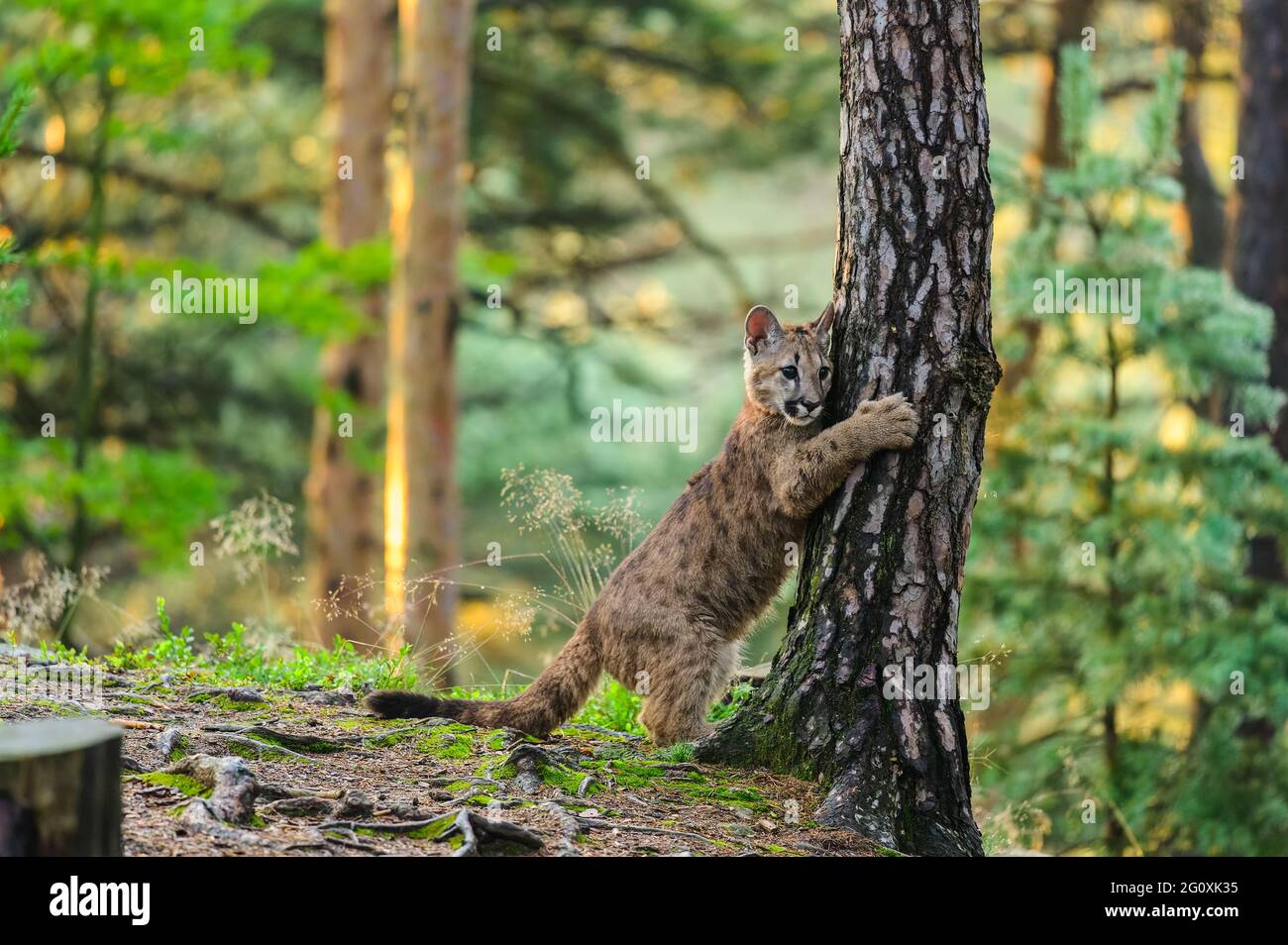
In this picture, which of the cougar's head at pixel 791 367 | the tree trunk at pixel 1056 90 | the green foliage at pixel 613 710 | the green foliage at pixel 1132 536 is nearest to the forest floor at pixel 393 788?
the green foliage at pixel 613 710

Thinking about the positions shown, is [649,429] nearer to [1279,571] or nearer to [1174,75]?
[1174,75]

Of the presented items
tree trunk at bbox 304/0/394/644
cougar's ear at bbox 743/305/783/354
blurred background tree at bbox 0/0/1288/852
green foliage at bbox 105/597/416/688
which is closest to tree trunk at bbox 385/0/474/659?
blurred background tree at bbox 0/0/1288/852

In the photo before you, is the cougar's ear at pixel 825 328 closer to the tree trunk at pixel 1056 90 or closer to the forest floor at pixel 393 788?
the forest floor at pixel 393 788

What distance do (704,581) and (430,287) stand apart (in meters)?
6.64

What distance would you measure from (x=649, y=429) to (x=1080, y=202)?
3.72 meters

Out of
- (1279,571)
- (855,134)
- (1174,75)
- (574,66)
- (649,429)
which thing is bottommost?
(1279,571)

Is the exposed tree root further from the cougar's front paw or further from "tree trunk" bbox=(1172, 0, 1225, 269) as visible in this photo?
"tree trunk" bbox=(1172, 0, 1225, 269)

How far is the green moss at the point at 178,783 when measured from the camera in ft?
15.1

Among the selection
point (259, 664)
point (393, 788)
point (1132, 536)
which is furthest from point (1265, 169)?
point (393, 788)

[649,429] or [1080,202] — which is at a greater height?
[1080,202]

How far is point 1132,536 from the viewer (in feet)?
29.6
